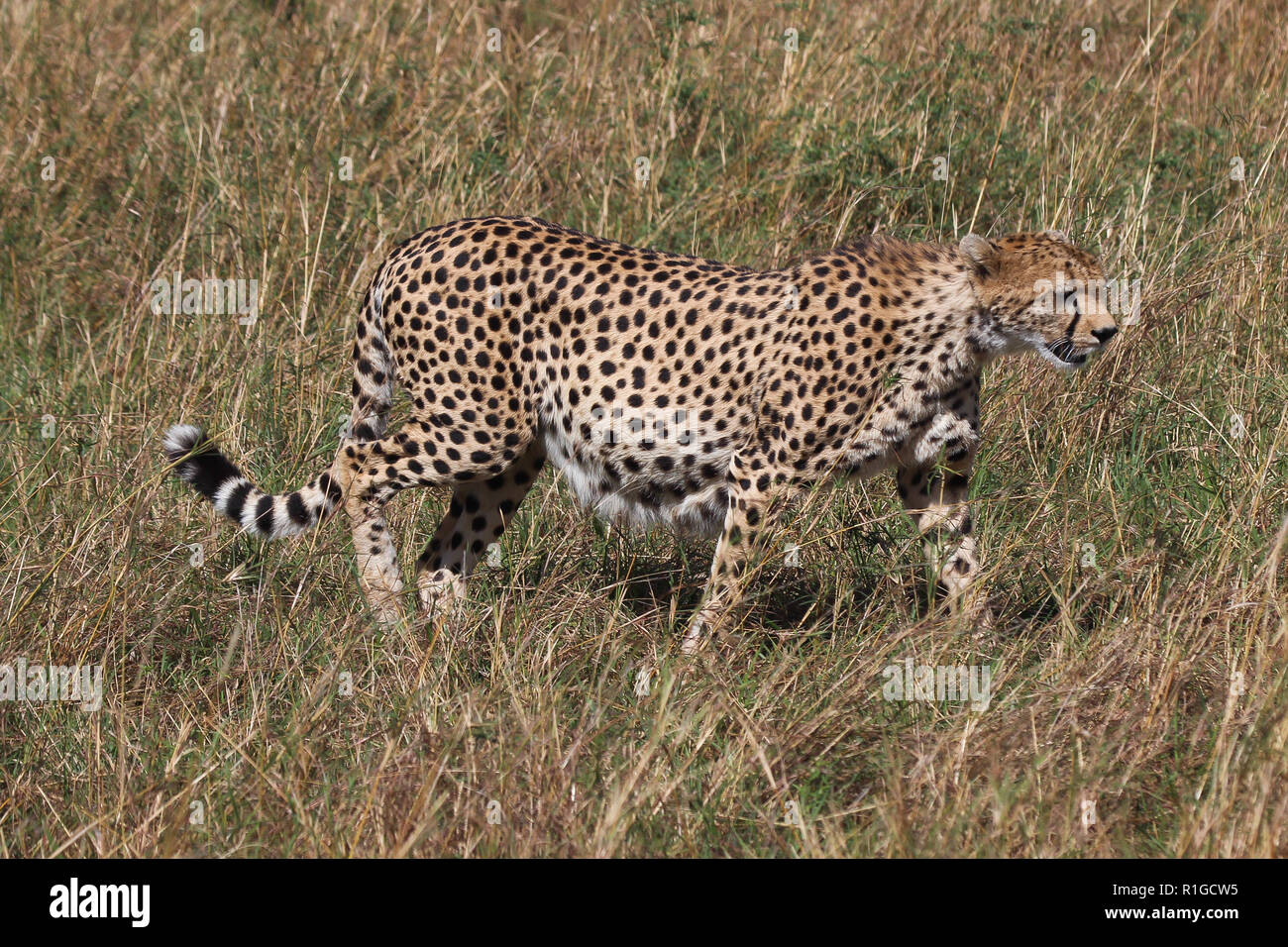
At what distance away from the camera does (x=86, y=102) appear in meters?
6.44

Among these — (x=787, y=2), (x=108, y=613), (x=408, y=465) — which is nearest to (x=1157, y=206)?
(x=787, y=2)

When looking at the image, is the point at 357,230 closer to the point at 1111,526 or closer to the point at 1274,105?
the point at 1111,526

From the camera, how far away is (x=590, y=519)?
14.6ft

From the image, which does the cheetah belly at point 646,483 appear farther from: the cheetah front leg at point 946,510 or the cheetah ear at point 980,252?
the cheetah ear at point 980,252

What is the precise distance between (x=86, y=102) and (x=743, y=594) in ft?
13.6

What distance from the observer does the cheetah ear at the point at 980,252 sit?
12.7 feet

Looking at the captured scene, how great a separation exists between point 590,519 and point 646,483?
0.39 m
